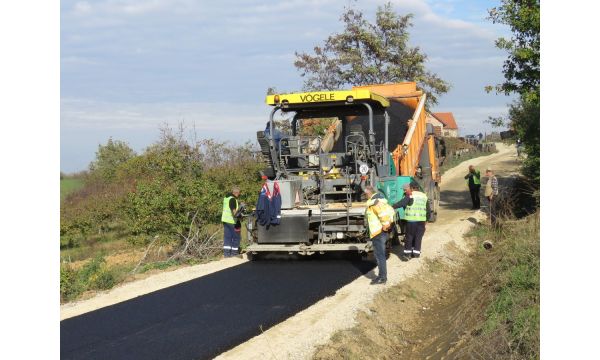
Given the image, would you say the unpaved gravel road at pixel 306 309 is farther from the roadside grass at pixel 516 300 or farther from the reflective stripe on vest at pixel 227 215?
the roadside grass at pixel 516 300

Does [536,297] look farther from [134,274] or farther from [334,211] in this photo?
[134,274]

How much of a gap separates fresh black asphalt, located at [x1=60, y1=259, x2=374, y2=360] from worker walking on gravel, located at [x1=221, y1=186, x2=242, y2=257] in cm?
159

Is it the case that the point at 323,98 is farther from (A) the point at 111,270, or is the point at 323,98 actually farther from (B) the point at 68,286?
(B) the point at 68,286

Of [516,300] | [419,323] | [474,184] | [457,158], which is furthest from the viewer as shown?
[457,158]

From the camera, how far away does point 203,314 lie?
7.91 metres

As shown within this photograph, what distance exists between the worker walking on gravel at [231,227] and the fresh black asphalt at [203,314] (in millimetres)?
1593

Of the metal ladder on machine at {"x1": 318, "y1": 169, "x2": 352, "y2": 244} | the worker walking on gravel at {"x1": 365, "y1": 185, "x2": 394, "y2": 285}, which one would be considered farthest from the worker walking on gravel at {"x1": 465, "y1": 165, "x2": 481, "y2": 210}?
the worker walking on gravel at {"x1": 365, "y1": 185, "x2": 394, "y2": 285}

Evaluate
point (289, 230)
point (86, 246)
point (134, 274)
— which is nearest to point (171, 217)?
point (134, 274)

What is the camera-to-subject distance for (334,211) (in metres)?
11.0

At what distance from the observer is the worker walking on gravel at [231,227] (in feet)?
40.5

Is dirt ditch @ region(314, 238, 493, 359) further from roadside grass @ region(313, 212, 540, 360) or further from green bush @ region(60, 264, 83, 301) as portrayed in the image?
green bush @ region(60, 264, 83, 301)

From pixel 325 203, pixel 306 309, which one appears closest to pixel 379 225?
pixel 325 203

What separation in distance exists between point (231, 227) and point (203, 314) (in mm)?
4480

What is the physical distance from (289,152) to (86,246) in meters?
15.4
